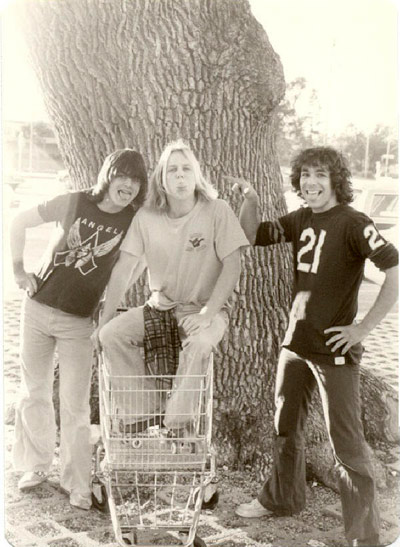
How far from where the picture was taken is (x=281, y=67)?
157 inches

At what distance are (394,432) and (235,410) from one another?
90 cm

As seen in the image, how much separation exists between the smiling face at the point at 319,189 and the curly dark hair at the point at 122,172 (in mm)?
709

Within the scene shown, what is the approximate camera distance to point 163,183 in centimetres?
371

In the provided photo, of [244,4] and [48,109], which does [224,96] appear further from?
[48,109]

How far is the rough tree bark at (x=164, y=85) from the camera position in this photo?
390cm

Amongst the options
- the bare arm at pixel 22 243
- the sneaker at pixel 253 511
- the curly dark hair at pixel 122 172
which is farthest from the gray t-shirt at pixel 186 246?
the sneaker at pixel 253 511

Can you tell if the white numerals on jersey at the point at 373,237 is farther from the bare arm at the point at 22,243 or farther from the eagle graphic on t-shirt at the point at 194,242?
the bare arm at the point at 22,243

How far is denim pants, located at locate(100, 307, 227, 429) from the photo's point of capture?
11.9 feet

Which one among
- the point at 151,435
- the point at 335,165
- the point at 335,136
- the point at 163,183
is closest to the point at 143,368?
the point at 151,435

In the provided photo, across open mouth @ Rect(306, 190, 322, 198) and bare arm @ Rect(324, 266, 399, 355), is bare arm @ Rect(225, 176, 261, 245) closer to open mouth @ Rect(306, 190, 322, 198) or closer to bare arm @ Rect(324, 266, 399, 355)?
open mouth @ Rect(306, 190, 322, 198)

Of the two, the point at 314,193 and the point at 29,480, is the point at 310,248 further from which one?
the point at 29,480

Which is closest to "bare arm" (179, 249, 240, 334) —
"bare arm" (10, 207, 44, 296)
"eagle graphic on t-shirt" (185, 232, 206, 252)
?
"eagle graphic on t-shirt" (185, 232, 206, 252)

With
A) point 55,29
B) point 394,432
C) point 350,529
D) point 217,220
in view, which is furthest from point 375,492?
point 55,29

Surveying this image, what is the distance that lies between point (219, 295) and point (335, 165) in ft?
2.45
